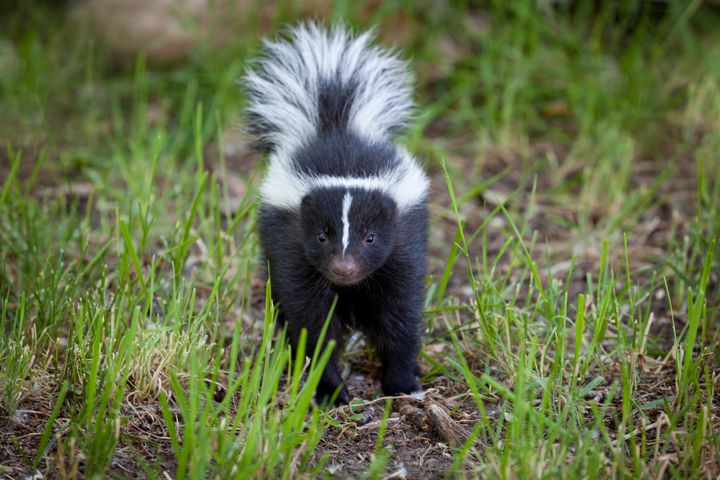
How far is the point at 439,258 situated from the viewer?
544cm

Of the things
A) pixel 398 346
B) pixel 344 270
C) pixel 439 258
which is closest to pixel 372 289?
pixel 398 346

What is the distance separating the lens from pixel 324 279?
3914 mm

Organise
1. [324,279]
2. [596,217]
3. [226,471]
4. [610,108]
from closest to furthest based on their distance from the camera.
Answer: [226,471], [324,279], [596,217], [610,108]

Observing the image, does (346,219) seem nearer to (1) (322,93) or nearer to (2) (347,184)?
(2) (347,184)

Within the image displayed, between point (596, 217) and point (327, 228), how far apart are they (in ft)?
8.91

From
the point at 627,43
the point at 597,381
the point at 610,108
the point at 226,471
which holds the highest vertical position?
the point at 627,43

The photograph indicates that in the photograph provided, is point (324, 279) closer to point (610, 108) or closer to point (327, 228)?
point (327, 228)

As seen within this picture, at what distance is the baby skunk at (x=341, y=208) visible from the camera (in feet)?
12.3

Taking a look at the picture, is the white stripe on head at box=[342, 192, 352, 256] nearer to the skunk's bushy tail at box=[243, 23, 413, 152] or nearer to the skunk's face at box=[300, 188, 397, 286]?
the skunk's face at box=[300, 188, 397, 286]

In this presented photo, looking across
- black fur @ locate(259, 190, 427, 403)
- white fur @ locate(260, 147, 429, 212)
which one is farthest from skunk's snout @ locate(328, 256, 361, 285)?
white fur @ locate(260, 147, 429, 212)

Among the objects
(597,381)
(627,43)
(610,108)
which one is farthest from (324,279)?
(627,43)

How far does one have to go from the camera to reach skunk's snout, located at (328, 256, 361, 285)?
361 cm

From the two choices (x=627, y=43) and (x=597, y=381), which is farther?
(x=627, y=43)

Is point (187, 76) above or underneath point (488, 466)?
above
